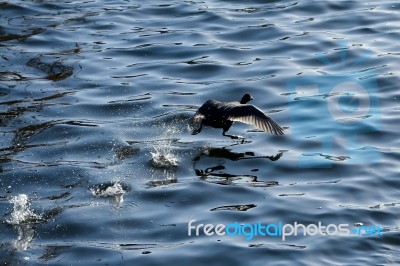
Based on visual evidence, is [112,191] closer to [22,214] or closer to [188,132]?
[22,214]

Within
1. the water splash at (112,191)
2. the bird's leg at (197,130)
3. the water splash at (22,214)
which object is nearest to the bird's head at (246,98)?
the bird's leg at (197,130)

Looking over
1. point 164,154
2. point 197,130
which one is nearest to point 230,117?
point 197,130

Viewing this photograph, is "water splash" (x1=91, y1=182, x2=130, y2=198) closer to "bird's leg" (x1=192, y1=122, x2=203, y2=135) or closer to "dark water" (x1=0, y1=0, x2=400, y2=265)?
"dark water" (x1=0, y1=0, x2=400, y2=265)

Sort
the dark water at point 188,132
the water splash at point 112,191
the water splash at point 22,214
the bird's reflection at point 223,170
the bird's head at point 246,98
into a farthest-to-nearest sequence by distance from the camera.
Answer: the bird's head at point 246,98 → the bird's reflection at point 223,170 → the water splash at point 112,191 → the water splash at point 22,214 → the dark water at point 188,132

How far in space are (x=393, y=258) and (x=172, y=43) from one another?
25.7ft

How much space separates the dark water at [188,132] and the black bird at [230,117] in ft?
0.90

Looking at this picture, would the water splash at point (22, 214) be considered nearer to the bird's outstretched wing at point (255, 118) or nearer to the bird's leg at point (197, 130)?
the bird's leg at point (197, 130)

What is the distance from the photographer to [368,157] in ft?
35.6

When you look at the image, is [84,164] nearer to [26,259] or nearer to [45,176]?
[45,176]

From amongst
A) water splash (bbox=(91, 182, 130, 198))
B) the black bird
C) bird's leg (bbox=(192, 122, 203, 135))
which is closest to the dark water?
water splash (bbox=(91, 182, 130, 198))

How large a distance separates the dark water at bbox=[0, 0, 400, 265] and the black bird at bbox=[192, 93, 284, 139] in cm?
28

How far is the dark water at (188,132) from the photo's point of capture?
877 centimetres

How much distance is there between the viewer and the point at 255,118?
1084 centimetres

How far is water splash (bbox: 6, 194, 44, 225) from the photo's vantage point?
29.8ft
